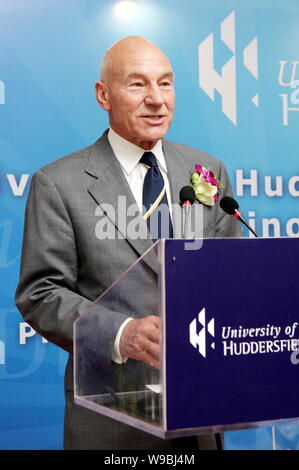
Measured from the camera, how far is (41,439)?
131 inches

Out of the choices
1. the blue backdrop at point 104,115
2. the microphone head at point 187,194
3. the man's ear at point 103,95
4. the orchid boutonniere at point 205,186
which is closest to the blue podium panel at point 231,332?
the microphone head at point 187,194

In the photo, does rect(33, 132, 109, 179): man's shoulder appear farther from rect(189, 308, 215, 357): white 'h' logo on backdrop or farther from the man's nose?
rect(189, 308, 215, 357): white 'h' logo on backdrop

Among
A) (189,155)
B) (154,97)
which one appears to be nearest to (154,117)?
(154,97)

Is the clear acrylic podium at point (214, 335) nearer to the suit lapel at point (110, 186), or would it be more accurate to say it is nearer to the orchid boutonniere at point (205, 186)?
the suit lapel at point (110, 186)

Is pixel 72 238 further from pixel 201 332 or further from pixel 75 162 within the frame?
pixel 201 332

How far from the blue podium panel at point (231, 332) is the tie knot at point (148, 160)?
2.93ft

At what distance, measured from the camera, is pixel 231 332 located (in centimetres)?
139

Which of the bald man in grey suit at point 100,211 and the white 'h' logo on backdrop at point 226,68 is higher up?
the white 'h' logo on backdrop at point 226,68

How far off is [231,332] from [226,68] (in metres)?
2.42

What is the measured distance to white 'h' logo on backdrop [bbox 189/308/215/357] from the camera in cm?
134

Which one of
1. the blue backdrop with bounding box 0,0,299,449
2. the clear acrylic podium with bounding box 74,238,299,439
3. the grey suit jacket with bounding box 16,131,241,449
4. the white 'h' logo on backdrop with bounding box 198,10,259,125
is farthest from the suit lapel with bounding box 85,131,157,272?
the white 'h' logo on backdrop with bounding box 198,10,259,125

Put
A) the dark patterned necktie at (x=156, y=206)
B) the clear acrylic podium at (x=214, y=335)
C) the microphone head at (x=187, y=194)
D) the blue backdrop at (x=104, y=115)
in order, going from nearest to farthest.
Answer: the clear acrylic podium at (x=214, y=335) < the microphone head at (x=187, y=194) < the dark patterned necktie at (x=156, y=206) < the blue backdrop at (x=104, y=115)

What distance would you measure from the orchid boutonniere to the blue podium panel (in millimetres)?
763

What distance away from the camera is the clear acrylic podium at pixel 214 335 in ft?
4.34
